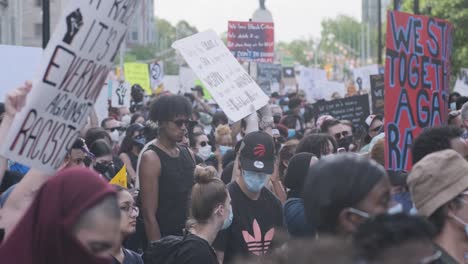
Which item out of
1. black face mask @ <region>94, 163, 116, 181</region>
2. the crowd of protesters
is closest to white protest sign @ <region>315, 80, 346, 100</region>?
the crowd of protesters

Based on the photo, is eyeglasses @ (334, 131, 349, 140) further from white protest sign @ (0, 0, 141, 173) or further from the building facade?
the building facade

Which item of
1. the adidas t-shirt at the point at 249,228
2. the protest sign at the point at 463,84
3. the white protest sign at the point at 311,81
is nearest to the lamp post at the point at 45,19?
the adidas t-shirt at the point at 249,228

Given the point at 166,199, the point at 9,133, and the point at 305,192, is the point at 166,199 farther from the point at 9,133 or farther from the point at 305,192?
the point at 305,192

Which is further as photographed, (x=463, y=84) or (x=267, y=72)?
(x=267, y=72)

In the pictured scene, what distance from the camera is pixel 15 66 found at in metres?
10.8

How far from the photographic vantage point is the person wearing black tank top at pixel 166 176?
7.45 m

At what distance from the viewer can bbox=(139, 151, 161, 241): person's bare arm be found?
7430mm

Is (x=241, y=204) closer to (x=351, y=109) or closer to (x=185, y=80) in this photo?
(x=351, y=109)

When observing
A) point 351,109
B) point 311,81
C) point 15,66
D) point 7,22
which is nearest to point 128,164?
point 15,66

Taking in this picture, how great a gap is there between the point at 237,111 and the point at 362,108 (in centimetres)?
538

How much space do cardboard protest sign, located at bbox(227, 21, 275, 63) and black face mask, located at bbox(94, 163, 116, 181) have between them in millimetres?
9996

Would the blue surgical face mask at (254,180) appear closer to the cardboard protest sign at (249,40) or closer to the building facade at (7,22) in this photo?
the cardboard protest sign at (249,40)

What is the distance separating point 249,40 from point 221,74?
883cm

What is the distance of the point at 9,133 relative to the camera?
4.41 m
